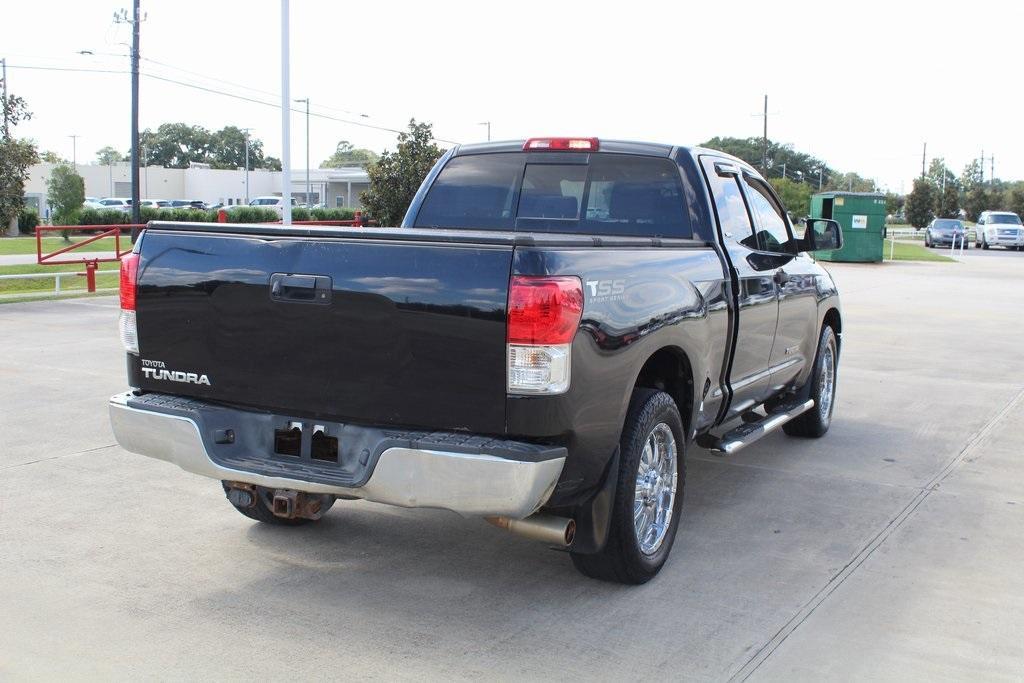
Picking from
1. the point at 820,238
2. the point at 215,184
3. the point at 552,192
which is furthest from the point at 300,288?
the point at 215,184

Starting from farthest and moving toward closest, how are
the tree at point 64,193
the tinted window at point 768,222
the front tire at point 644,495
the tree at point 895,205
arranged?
the tree at point 895,205
the tree at point 64,193
the tinted window at point 768,222
the front tire at point 644,495

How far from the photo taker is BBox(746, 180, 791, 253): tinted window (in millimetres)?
6734

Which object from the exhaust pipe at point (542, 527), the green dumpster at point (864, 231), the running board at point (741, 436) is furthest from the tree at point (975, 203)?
the exhaust pipe at point (542, 527)

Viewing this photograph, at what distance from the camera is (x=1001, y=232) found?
1917 inches

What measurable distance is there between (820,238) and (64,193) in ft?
150

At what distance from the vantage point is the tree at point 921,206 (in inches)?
2921

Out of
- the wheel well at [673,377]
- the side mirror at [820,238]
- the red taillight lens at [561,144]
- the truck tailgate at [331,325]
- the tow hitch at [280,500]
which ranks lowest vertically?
the tow hitch at [280,500]

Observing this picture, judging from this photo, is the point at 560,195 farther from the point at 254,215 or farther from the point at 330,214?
the point at 330,214

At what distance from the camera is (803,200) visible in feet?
182

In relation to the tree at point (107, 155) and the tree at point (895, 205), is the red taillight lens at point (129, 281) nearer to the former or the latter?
the tree at point (895, 205)

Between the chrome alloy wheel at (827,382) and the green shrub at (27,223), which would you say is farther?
the green shrub at (27,223)

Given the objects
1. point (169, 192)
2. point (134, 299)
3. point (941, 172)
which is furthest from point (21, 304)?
point (941, 172)

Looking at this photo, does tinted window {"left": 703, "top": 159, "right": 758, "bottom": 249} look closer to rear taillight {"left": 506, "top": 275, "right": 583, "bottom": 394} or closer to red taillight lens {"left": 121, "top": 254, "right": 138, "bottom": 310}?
rear taillight {"left": 506, "top": 275, "right": 583, "bottom": 394}

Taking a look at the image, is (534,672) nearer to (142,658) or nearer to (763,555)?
(142,658)
